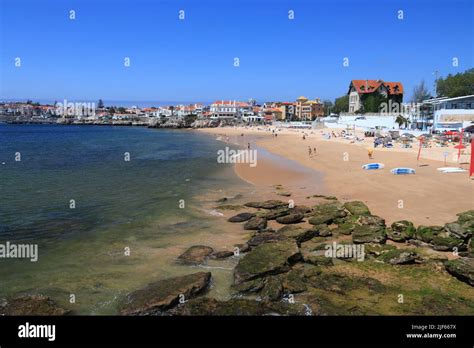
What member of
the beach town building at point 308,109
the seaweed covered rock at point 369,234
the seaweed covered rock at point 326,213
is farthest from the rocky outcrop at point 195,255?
the beach town building at point 308,109

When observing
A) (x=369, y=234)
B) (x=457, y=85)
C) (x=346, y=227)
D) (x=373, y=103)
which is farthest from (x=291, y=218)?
(x=373, y=103)

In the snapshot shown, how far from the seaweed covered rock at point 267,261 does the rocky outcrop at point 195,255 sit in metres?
1.65

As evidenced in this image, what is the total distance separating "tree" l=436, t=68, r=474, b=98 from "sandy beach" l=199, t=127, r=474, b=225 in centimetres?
4648

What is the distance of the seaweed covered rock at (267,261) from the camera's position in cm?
1197

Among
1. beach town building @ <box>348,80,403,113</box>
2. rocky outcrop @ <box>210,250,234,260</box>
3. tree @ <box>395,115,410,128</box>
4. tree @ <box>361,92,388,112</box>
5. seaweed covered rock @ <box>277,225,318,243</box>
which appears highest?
beach town building @ <box>348,80,403,113</box>

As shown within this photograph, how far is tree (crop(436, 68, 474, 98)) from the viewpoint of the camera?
8250 centimetres

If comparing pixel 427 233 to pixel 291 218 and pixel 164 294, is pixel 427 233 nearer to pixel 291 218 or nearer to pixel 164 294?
pixel 291 218

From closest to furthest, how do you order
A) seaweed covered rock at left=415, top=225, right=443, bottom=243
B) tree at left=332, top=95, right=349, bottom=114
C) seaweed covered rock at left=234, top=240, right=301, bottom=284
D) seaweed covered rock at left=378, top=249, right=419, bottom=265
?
1. seaweed covered rock at left=234, top=240, right=301, bottom=284
2. seaweed covered rock at left=378, top=249, right=419, bottom=265
3. seaweed covered rock at left=415, top=225, right=443, bottom=243
4. tree at left=332, top=95, right=349, bottom=114

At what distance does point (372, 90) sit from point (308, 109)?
7040cm

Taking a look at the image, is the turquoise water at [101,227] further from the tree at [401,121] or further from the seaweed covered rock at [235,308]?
the tree at [401,121]

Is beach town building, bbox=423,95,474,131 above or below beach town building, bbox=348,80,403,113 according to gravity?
below

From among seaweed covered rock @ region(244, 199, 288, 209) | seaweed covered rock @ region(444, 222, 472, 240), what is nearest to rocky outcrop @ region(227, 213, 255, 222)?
A: seaweed covered rock @ region(244, 199, 288, 209)

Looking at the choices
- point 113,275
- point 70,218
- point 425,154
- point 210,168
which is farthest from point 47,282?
point 425,154

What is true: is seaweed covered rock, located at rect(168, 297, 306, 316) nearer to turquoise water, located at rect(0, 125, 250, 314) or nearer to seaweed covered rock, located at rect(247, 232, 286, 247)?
turquoise water, located at rect(0, 125, 250, 314)
